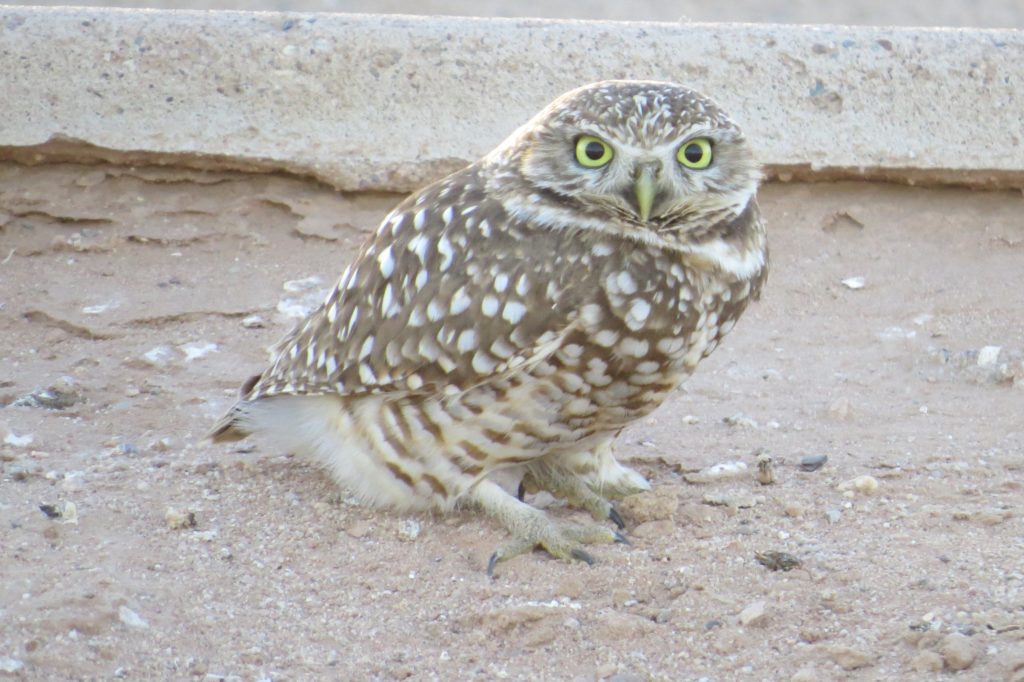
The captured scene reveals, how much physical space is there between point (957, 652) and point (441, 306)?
4.74 feet

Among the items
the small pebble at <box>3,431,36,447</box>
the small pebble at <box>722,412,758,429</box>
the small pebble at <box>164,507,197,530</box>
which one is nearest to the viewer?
the small pebble at <box>164,507,197,530</box>

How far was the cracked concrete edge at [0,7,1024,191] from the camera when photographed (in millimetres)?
5621

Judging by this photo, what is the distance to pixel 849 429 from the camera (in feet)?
15.3

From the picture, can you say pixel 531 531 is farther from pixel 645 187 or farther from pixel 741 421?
pixel 741 421

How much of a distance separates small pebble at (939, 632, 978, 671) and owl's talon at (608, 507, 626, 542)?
1.03 meters

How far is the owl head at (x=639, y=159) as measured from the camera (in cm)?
362

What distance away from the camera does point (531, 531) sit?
3885 mm

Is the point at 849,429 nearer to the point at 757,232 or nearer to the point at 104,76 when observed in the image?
the point at 757,232

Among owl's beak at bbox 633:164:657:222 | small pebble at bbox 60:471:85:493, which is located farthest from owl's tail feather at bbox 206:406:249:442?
owl's beak at bbox 633:164:657:222

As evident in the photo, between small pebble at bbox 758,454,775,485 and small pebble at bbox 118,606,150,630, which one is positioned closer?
small pebble at bbox 118,606,150,630

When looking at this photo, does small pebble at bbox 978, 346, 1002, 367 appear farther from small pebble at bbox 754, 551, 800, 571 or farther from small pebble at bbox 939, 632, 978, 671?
small pebble at bbox 939, 632, 978, 671

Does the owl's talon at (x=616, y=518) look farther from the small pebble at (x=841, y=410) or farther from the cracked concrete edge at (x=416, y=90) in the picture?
the cracked concrete edge at (x=416, y=90)

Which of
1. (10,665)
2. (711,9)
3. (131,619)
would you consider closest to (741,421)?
(131,619)

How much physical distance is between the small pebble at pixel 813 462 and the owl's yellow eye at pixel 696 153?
3.48 feet
